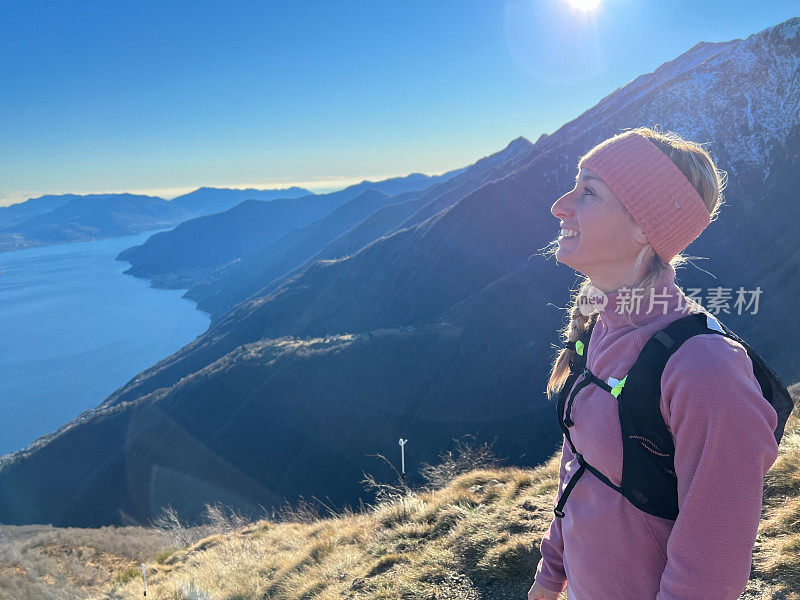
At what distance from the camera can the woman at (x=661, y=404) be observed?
0.94 metres

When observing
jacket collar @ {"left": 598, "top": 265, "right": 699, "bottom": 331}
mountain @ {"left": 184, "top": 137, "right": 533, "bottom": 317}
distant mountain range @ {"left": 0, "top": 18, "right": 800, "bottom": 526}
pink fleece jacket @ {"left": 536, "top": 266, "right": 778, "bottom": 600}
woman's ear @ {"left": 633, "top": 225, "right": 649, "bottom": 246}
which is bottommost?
distant mountain range @ {"left": 0, "top": 18, "right": 800, "bottom": 526}

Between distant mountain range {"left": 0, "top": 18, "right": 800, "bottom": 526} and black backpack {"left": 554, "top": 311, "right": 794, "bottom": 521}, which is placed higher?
black backpack {"left": 554, "top": 311, "right": 794, "bottom": 521}

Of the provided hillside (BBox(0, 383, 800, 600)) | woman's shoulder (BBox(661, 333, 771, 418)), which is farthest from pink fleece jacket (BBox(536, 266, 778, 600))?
hillside (BBox(0, 383, 800, 600))

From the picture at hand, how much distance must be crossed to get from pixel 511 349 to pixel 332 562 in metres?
44.7

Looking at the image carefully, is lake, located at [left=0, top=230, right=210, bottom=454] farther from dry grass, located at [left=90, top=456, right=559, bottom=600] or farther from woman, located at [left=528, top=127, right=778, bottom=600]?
woman, located at [left=528, top=127, right=778, bottom=600]

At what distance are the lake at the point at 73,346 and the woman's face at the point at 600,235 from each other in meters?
114

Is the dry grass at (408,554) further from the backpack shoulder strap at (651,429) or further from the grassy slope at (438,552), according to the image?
the backpack shoulder strap at (651,429)

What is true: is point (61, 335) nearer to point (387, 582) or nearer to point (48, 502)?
point (48, 502)

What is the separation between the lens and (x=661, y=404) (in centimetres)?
105

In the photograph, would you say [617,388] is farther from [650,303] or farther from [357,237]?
[357,237]

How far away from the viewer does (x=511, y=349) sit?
4747 cm

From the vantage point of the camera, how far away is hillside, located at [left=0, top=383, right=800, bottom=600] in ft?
11.3

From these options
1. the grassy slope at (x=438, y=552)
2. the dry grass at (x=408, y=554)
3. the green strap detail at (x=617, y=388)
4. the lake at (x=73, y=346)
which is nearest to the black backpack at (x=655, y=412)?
the green strap detail at (x=617, y=388)

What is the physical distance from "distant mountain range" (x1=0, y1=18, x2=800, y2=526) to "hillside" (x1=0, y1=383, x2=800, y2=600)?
28.7 metres
